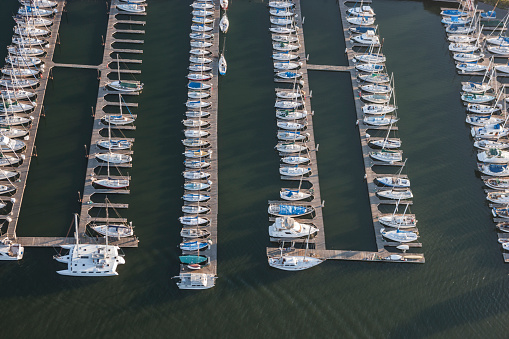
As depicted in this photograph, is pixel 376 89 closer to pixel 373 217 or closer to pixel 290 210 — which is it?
pixel 373 217

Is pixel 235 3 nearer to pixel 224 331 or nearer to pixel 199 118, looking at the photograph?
pixel 199 118

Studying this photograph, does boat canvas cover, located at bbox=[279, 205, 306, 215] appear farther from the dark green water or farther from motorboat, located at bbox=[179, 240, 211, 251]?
motorboat, located at bbox=[179, 240, 211, 251]

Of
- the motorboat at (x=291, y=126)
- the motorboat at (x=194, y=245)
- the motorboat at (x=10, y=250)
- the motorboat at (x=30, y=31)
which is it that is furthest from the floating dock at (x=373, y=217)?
the motorboat at (x=30, y=31)

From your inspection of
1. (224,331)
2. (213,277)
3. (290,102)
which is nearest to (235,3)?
(290,102)

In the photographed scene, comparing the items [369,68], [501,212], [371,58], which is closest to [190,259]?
[501,212]

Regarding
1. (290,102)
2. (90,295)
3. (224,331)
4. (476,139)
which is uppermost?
(290,102)

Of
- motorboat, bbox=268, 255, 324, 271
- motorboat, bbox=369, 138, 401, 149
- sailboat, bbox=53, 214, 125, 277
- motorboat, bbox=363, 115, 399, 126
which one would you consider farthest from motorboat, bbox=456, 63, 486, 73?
sailboat, bbox=53, 214, 125, 277
